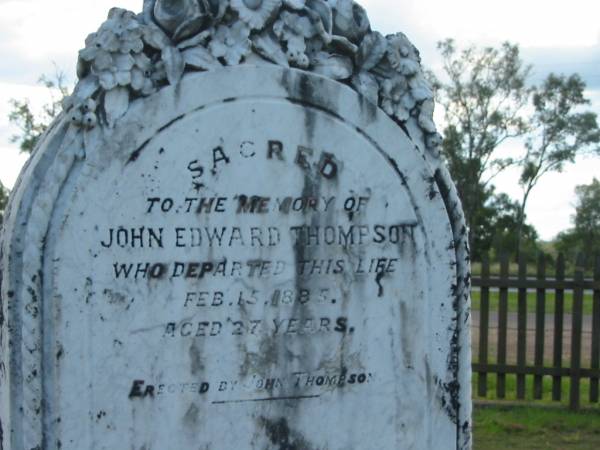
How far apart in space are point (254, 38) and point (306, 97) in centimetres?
27

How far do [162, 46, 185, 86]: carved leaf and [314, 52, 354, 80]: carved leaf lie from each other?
51 centimetres

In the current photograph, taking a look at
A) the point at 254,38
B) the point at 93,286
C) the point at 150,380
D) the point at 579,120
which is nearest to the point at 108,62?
the point at 254,38

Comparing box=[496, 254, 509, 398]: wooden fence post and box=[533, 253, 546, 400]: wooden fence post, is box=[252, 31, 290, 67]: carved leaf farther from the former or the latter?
box=[496, 254, 509, 398]: wooden fence post

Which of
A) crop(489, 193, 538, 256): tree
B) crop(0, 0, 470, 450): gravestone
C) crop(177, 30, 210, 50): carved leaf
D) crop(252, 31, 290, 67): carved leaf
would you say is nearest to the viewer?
crop(0, 0, 470, 450): gravestone

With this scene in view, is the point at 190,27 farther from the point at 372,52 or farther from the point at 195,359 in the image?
the point at 195,359

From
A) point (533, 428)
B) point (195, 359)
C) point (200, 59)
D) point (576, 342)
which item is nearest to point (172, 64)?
point (200, 59)

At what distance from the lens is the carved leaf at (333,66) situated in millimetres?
3445

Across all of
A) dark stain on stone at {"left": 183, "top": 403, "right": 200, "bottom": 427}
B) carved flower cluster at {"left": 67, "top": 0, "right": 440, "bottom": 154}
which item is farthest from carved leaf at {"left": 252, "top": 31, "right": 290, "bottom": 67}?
dark stain on stone at {"left": 183, "top": 403, "right": 200, "bottom": 427}

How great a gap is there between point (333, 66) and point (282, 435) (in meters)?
1.31

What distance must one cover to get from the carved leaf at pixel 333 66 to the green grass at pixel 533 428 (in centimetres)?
420

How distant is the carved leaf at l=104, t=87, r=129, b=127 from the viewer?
3.13 metres

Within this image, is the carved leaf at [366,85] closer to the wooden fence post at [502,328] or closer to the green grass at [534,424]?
the green grass at [534,424]

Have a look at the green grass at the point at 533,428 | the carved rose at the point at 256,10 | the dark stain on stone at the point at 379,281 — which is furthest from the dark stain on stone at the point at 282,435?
the green grass at the point at 533,428

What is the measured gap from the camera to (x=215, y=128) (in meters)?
3.26
